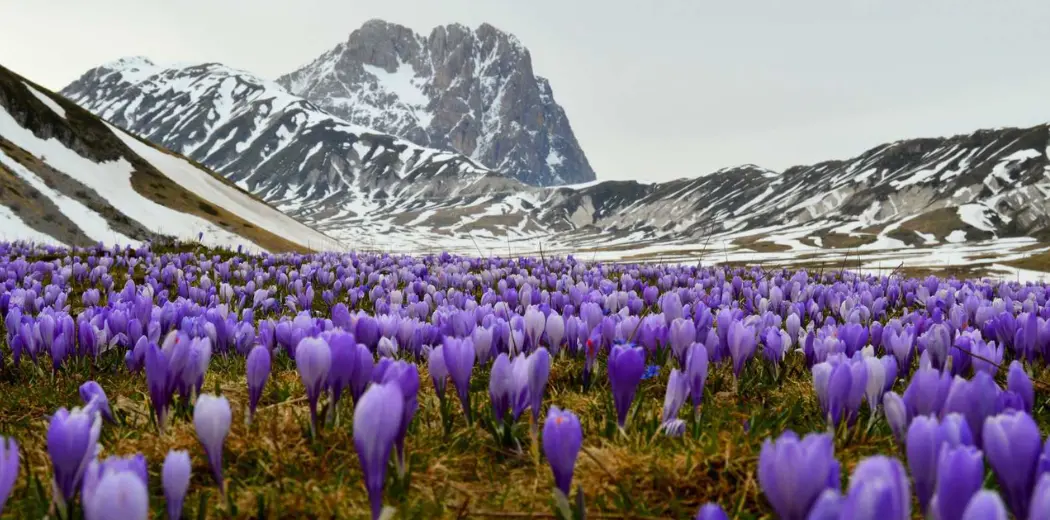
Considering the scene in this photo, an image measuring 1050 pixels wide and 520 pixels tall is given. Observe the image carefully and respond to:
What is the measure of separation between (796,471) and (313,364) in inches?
68.1

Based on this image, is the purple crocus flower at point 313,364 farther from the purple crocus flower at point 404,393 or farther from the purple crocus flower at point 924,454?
the purple crocus flower at point 924,454

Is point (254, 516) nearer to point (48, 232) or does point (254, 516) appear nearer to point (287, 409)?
point (287, 409)

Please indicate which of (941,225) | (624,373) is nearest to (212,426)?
(624,373)

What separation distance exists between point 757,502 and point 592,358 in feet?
5.22

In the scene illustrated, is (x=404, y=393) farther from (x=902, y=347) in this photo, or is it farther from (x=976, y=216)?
(x=976, y=216)

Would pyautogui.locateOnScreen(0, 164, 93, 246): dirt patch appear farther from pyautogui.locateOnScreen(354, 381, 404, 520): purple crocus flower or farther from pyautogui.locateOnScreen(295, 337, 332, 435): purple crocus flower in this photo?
pyautogui.locateOnScreen(354, 381, 404, 520): purple crocus flower

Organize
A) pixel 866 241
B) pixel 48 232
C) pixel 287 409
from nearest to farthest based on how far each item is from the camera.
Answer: pixel 287 409
pixel 48 232
pixel 866 241

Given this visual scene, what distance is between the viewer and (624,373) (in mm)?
2504

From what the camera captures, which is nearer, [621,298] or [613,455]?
[613,455]

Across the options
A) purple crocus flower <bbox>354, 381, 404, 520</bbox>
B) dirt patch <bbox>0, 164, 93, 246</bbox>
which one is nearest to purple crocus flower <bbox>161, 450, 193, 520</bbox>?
purple crocus flower <bbox>354, 381, 404, 520</bbox>

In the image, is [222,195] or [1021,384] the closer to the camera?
[1021,384]

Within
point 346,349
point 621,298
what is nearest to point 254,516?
point 346,349

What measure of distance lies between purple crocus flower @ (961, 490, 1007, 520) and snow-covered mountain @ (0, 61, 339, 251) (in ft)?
57.9

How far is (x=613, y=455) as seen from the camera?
2.28m
